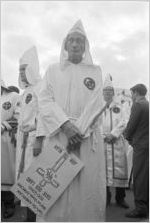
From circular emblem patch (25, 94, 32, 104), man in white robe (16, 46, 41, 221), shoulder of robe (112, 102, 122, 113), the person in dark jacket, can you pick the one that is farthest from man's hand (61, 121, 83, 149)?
shoulder of robe (112, 102, 122, 113)

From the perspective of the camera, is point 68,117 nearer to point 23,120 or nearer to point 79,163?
point 79,163

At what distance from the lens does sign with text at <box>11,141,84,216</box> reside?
9.98 ft

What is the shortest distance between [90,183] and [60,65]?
1101mm

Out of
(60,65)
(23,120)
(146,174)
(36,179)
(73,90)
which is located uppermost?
(60,65)

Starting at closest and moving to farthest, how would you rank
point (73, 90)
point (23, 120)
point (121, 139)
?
point (73, 90) → point (23, 120) → point (121, 139)

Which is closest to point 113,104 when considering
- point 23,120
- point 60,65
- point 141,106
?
point 141,106

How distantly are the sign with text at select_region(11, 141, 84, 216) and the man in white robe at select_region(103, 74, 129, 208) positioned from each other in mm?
3066

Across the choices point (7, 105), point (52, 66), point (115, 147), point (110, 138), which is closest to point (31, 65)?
point (7, 105)

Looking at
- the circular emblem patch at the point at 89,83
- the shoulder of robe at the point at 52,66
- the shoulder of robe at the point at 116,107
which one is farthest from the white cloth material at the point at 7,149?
the circular emblem patch at the point at 89,83

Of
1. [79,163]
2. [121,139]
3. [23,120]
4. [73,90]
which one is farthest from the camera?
[121,139]

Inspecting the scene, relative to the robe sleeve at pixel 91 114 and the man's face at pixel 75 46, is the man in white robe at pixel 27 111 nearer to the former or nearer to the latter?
the man's face at pixel 75 46

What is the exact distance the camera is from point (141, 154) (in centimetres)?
494

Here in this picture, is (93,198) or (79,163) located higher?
(79,163)

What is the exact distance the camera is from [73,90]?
3273 millimetres
